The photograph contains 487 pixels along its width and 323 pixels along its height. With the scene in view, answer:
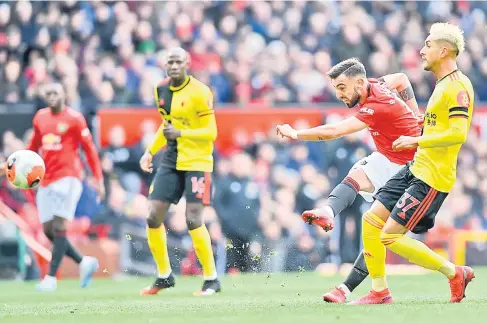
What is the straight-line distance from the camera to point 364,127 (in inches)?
351

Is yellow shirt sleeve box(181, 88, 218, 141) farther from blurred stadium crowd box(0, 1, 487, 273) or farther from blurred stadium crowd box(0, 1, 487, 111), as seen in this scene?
blurred stadium crowd box(0, 1, 487, 111)

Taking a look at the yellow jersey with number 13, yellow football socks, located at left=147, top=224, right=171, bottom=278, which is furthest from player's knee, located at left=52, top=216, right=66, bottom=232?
the yellow jersey with number 13

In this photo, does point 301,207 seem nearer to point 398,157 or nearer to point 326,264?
point 326,264

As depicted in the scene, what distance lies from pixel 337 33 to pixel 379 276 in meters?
9.94

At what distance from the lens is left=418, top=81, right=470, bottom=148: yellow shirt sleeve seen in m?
8.24

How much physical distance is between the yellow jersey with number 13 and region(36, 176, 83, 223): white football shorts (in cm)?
534

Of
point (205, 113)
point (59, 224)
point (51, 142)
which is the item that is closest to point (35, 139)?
point (51, 142)

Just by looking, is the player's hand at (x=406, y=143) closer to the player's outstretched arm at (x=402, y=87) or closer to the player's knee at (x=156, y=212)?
the player's outstretched arm at (x=402, y=87)

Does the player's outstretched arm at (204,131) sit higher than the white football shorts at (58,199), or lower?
higher

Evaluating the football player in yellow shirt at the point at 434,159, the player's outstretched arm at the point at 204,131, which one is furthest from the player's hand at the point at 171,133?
the football player in yellow shirt at the point at 434,159

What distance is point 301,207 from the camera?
15664mm

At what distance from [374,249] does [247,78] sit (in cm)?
830

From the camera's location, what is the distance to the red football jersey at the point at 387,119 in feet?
29.4

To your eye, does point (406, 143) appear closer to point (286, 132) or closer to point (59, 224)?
point (286, 132)
